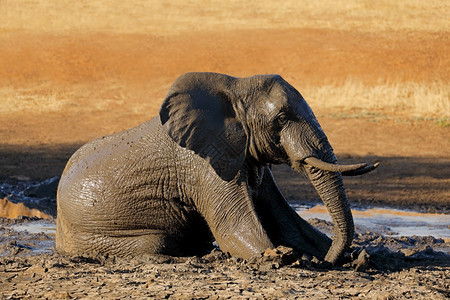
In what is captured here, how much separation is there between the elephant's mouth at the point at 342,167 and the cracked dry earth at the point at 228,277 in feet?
2.37

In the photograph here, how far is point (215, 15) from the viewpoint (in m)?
40.7

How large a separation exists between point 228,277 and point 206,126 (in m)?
1.25

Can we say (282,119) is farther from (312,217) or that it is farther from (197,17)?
(197,17)

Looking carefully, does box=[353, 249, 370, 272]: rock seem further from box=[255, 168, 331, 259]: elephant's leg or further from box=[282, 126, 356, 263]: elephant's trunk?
box=[255, 168, 331, 259]: elephant's leg

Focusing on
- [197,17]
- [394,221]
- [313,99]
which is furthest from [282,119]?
[197,17]

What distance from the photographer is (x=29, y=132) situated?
20719mm

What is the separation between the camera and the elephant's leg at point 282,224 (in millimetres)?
7559

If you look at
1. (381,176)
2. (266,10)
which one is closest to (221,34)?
(266,10)

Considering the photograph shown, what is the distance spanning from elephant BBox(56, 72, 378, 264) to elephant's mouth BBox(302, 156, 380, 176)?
0.4 inches

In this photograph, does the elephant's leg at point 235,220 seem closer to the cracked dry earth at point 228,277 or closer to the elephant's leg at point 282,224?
the cracked dry earth at point 228,277

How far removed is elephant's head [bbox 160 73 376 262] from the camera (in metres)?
6.75

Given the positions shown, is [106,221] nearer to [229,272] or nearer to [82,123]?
[229,272]

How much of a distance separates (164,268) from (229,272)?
0.54m

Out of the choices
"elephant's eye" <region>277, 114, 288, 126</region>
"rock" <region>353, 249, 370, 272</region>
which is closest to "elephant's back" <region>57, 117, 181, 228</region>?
"elephant's eye" <region>277, 114, 288, 126</region>
